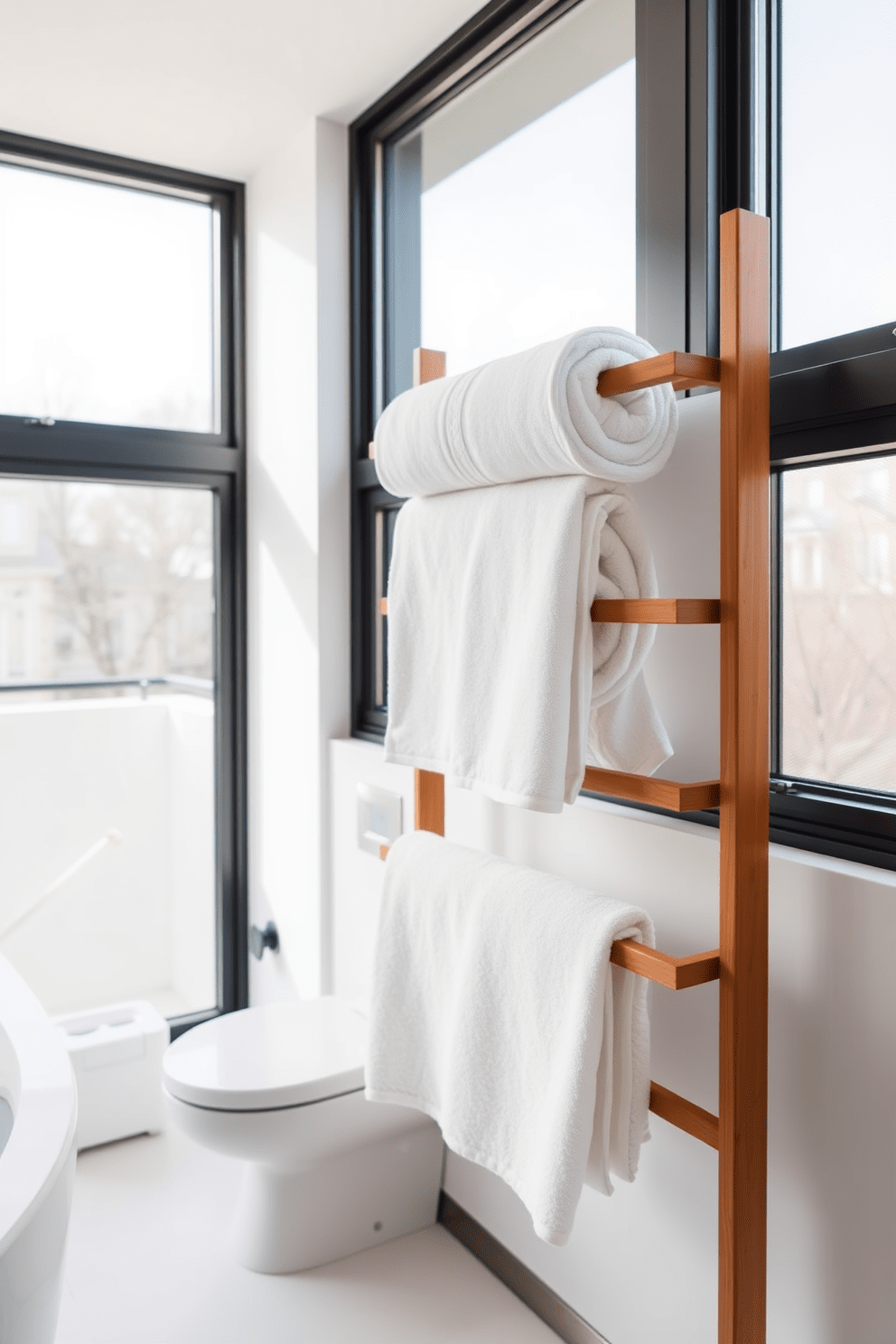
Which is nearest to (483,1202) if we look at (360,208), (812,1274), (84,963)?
(812,1274)

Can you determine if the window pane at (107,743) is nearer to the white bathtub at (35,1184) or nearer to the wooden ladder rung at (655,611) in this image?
the white bathtub at (35,1184)

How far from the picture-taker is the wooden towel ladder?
1156mm

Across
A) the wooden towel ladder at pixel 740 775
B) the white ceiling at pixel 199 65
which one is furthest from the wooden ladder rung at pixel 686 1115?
the white ceiling at pixel 199 65

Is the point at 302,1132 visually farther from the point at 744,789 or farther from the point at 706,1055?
the point at 744,789

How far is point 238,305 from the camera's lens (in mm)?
2662

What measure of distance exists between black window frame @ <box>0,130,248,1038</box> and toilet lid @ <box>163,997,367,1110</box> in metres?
Answer: 0.79

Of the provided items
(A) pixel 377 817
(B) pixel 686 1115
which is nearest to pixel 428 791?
(A) pixel 377 817

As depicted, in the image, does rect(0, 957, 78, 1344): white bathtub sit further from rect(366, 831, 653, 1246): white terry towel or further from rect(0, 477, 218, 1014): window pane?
rect(0, 477, 218, 1014): window pane

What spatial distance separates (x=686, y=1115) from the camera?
1.24 meters

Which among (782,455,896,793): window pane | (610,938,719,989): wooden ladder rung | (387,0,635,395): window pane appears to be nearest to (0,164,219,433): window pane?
(387,0,635,395): window pane

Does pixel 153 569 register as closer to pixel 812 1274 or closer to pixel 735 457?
pixel 735 457

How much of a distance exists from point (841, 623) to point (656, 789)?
32 centimetres

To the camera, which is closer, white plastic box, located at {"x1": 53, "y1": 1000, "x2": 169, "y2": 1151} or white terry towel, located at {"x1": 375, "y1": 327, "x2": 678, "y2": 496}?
white terry towel, located at {"x1": 375, "y1": 327, "x2": 678, "y2": 496}

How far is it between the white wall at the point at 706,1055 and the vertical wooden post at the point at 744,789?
0.07 meters
